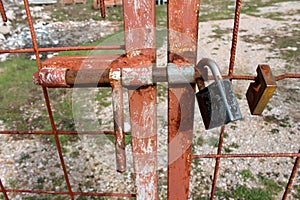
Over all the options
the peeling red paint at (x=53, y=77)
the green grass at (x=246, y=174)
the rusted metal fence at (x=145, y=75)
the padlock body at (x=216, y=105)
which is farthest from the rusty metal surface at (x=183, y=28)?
the green grass at (x=246, y=174)

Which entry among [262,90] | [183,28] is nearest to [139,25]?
[183,28]

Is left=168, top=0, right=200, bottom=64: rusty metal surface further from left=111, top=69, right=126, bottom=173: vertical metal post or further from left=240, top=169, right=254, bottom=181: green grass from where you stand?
left=240, top=169, right=254, bottom=181: green grass

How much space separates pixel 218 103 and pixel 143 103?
0.20 meters

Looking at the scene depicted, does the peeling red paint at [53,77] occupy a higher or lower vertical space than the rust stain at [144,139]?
higher

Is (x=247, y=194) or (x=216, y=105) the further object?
(x=247, y=194)

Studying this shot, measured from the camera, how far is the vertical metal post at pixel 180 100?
2.19 ft

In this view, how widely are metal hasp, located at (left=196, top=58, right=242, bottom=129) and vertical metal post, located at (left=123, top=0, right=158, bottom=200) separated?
14 centimetres

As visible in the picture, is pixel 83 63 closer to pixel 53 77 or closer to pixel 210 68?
pixel 53 77

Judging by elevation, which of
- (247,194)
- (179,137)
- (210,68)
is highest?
(210,68)

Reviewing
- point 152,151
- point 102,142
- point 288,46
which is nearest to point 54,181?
point 102,142

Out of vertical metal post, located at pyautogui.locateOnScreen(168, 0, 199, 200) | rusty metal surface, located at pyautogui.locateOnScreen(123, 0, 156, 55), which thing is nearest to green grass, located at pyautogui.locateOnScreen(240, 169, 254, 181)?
vertical metal post, located at pyautogui.locateOnScreen(168, 0, 199, 200)

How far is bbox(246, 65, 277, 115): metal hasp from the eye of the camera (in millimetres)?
626

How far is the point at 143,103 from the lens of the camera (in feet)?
2.41

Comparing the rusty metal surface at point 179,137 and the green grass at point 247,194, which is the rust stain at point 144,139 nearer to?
the rusty metal surface at point 179,137
